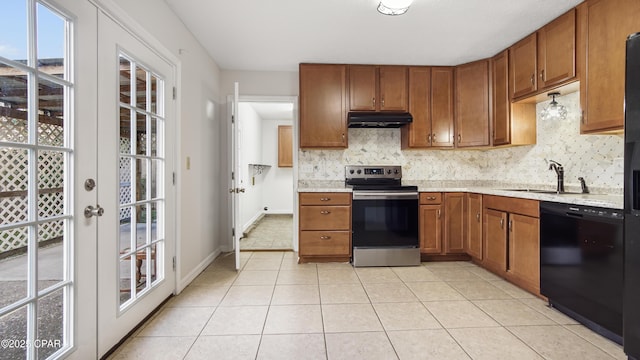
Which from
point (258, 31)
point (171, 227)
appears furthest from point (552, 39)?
point (171, 227)

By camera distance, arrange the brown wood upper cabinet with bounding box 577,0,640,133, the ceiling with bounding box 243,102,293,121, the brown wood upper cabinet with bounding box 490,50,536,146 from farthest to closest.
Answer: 1. the ceiling with bounding box 243,102,293,121
2. the brown wood upper cabinet with bounding box 490,50,536,146
3. the brown wood upper cabinet with bounding box 577,0,640,133

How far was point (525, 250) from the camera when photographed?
2514mm

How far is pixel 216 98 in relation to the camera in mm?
3668

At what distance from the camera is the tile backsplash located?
2.57 meters

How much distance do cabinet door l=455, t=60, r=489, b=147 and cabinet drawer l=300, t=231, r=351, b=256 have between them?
5.91ft

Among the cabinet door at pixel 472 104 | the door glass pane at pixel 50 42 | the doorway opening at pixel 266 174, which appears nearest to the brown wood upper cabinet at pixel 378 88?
the cabinet door at pixel 472 104

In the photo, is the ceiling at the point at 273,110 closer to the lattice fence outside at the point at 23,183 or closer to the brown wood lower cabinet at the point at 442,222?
the brown wood lower cabinet at the point at 442,222

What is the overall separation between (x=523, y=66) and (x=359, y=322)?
2.80 m

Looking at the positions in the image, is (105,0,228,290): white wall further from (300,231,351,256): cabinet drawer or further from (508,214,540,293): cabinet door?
(508,214,540,293): cabinet door

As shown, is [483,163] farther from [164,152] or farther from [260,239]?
[164,152]

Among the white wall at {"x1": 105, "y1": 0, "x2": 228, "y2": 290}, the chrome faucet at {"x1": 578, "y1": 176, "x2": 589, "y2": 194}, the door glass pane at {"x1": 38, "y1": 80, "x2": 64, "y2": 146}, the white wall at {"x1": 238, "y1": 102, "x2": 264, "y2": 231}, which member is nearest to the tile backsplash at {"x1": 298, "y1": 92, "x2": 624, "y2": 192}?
the chrome faucet at {"x1": 578, "y1": 176, "x2": 589, "y2": 194}

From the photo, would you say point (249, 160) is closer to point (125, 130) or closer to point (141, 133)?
point (141, 133)

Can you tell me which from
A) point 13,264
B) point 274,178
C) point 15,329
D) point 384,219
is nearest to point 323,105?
point 384,219

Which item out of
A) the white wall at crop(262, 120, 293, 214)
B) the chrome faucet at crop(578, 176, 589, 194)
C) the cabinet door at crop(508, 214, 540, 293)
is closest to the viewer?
the cabinet door at crop(508, 214, 540, 293)
